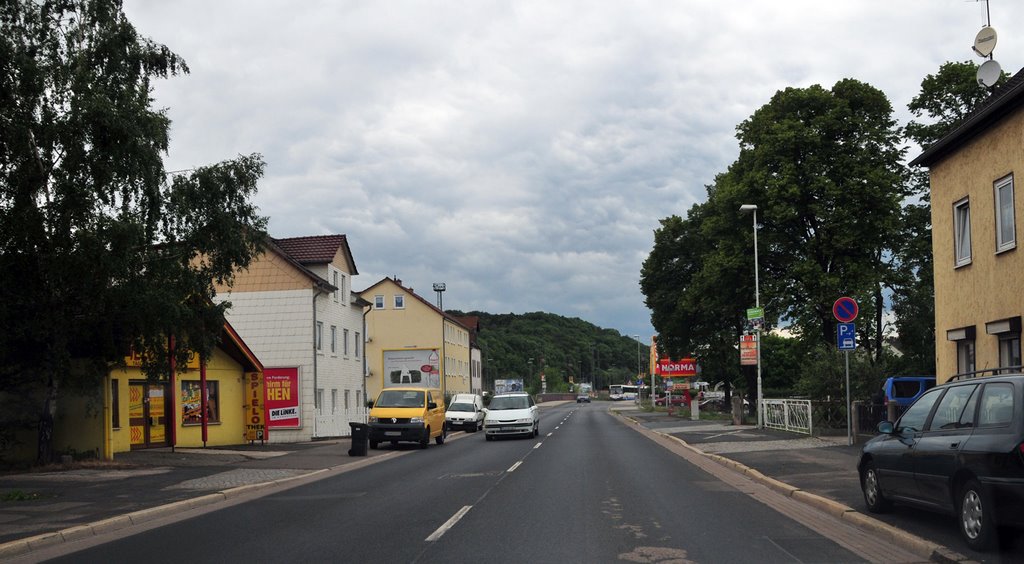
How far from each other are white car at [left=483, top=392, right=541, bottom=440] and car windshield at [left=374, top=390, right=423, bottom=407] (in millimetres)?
3931

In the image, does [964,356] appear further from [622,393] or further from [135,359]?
[622,393]

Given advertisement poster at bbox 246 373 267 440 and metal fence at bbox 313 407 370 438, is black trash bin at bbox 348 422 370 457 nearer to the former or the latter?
advertisement poster at bbox 246 373 267 440

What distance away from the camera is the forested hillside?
419 feet

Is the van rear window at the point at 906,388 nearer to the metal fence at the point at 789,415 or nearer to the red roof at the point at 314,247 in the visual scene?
the metal fence at the point at 789,415

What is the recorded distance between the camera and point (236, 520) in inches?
481

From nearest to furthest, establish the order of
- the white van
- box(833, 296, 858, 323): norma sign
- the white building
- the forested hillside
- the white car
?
box(833, 296, 858, 323): norma sign < the white car < the white building < the white van < the forested hillside

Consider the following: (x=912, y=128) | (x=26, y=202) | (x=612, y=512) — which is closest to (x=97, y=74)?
(x=26, y=202)

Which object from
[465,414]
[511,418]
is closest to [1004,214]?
[511,418]

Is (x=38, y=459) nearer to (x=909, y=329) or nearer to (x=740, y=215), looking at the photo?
(x=740, y=215)

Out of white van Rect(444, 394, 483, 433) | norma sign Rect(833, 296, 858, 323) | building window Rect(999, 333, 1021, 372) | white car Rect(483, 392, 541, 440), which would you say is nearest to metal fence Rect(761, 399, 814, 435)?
norma sign Rect(833, 296, 858, 323)

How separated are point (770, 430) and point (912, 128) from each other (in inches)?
560

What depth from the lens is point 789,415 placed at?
2859 centimetres

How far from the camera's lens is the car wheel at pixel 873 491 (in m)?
10.7

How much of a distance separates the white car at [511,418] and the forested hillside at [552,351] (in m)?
82.9
